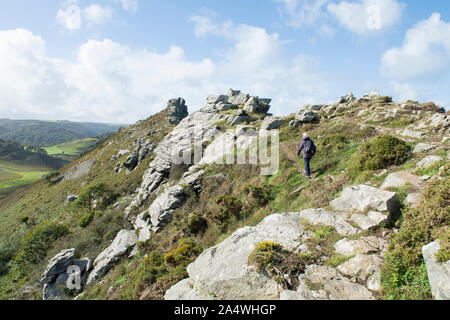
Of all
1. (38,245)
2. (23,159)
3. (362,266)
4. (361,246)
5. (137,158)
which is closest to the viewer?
(362,266)

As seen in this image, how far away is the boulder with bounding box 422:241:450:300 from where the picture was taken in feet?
13.0

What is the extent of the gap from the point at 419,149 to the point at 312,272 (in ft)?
33.6

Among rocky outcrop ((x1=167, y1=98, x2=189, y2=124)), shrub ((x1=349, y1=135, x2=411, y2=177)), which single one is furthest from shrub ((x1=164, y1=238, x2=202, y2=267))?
rocky outcrop ((x1=167, y1=98, x2=189, y2=124))

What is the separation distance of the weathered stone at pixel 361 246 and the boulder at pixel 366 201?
52.0 inches

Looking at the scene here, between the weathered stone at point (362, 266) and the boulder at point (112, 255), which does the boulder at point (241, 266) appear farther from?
the boulder at point (112, 255)

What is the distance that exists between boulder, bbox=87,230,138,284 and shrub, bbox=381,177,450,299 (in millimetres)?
15944

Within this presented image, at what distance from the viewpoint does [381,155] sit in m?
10.7

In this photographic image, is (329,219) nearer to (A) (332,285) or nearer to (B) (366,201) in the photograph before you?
(B) (366,201)

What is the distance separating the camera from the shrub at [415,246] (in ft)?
15.0

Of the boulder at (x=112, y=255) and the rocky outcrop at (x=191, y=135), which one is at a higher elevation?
the rocky outcrop at (x=191, y=135)

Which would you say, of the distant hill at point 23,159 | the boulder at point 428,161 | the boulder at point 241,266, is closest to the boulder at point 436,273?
the boulder at point 241,266

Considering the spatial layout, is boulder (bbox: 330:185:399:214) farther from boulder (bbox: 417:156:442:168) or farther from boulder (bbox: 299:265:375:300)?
boulder (bbox: 417:156:442:168)

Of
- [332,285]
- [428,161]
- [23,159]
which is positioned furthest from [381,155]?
[23,159]

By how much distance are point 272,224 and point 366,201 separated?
3459mm
